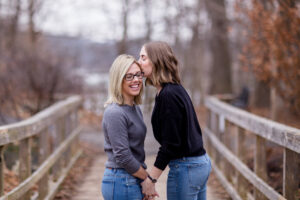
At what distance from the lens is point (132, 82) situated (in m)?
3.12

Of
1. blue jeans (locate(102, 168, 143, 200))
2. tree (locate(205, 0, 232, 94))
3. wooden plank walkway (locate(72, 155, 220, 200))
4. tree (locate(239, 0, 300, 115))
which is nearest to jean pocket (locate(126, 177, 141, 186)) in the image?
blue jeans (locate(102, 168, 143, 200))

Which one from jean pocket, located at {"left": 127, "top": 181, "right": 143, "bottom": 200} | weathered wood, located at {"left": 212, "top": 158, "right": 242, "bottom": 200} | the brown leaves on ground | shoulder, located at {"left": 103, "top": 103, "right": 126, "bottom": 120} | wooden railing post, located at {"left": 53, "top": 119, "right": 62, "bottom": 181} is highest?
shoulder, located at {"left": 103, "top": 103, "right": 126, "bottom": 120}

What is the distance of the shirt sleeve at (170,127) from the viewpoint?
3.01 m

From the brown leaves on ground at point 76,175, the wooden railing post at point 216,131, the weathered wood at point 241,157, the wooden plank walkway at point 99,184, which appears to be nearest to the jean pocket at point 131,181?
the wooden plank walkway at point 99,184

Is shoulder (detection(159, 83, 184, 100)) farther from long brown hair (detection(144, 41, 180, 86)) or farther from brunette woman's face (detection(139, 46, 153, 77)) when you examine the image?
brunette woman's face (detection(139, 46, 153, 77))

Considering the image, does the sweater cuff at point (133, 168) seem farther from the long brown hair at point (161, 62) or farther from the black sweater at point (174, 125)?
the long brown hair at point (161, 62)

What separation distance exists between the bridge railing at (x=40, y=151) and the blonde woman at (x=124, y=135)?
1.19 meters

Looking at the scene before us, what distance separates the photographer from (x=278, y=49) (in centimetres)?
832

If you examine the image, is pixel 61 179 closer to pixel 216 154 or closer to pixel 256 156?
pixel 216 154

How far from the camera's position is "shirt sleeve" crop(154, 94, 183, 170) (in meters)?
3.01

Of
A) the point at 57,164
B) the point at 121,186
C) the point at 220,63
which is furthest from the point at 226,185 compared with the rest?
the point at 220,63

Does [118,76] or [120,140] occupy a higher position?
[118,76]

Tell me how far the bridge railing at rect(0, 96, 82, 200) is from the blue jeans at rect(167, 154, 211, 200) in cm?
147

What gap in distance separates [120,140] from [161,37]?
21.7 m
